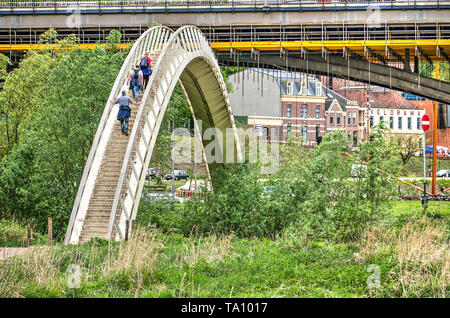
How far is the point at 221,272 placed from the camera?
15797mm

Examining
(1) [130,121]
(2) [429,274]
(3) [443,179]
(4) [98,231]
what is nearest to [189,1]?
(3) [443,179]

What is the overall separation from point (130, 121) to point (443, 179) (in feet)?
155

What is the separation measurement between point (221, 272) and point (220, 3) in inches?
1536

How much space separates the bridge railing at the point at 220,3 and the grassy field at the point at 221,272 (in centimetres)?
3351

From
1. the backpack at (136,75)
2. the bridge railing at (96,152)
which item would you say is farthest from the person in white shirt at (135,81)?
the bridge railing at (96,152)

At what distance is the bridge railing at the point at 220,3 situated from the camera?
48134 mm

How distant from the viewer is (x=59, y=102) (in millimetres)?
26375

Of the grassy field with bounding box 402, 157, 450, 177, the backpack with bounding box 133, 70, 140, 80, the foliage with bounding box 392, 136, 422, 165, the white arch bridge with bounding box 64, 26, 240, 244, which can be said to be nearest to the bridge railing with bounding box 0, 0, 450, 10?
the foliage with bounding box 392, 136, 422, 165

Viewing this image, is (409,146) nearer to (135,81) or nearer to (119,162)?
(135,81)

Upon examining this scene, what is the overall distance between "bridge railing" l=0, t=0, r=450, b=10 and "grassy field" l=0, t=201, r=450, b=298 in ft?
110

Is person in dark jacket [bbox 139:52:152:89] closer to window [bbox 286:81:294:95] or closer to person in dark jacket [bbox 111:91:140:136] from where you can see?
person in dark jacket [bbox 111:91:140:136]

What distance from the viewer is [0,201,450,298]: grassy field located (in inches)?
536

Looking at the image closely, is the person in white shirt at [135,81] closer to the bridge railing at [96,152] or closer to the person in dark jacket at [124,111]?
the bridge railing at [96,152]

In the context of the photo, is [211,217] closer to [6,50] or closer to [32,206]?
[32,206]
